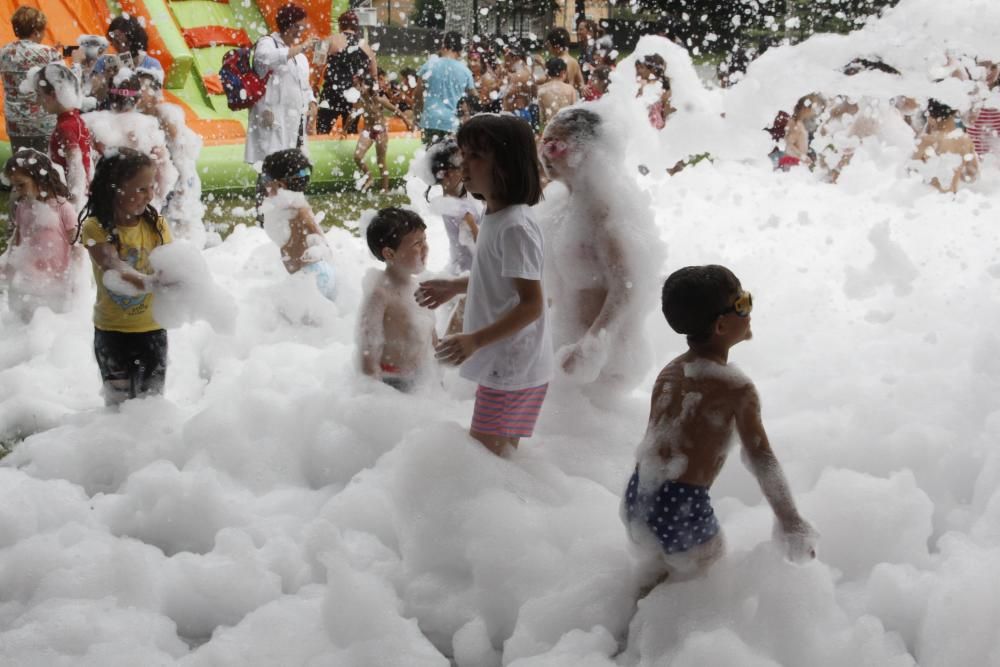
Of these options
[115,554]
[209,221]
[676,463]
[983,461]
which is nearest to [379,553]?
[115,554]

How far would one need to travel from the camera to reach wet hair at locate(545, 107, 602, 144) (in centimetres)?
323

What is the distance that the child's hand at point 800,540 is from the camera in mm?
2186

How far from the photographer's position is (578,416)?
11.3ft

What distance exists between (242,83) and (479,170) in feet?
17.2

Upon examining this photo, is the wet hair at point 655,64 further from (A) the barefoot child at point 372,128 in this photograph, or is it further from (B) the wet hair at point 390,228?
(B) the wet hair at point 390,228

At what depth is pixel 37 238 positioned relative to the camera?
463 cm

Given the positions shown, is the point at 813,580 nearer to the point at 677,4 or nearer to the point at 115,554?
the point at 115,554

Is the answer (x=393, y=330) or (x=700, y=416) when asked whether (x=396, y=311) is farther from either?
(x=700, y=416)

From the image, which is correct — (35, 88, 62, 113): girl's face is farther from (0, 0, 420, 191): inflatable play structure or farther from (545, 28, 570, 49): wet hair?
(545, 28, 570, 49): wet hair

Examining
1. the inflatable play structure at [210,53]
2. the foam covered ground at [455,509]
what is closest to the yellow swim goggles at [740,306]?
the foam covered ground at [455,509]

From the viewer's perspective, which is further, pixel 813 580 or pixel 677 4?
pixel 677 4

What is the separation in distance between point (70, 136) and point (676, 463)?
14.2 feet

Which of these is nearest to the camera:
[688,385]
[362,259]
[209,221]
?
[688,385]

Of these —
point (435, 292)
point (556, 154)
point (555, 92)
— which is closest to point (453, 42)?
point (555, 92)
